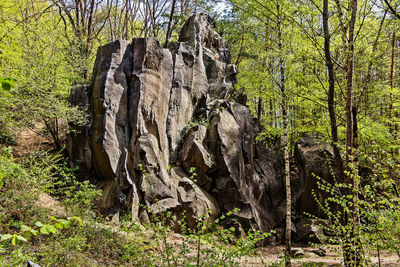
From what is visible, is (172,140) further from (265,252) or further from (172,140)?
(265,252)

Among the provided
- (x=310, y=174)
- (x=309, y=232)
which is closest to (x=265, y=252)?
(x=309, y=232)

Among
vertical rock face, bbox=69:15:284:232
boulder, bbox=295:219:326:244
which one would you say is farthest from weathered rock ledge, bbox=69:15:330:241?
boulder, bbox=295:219:326:244

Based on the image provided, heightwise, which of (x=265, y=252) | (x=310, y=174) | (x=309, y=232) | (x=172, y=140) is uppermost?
(x=172, y=140)

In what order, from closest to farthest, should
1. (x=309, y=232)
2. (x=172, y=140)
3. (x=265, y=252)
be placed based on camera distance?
(x=265, y=252), (x=309, y=232), (x=172, y=140)

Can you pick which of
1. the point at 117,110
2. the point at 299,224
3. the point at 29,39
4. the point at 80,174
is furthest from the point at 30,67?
the point at 299,224

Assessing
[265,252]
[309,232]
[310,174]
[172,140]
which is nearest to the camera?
[265,252]

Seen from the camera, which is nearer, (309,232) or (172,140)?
(309,232)

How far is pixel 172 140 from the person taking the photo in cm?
1202

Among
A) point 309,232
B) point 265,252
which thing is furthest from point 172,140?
point 309,232

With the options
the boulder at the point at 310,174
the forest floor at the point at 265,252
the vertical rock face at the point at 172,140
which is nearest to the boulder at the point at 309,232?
the forest floor at the point at 265,252

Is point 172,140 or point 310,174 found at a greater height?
point 172,140

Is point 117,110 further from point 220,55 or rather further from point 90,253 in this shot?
point 220,55

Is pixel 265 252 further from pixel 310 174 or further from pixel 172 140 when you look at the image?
pixel 172 140

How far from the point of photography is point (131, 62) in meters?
11.4
